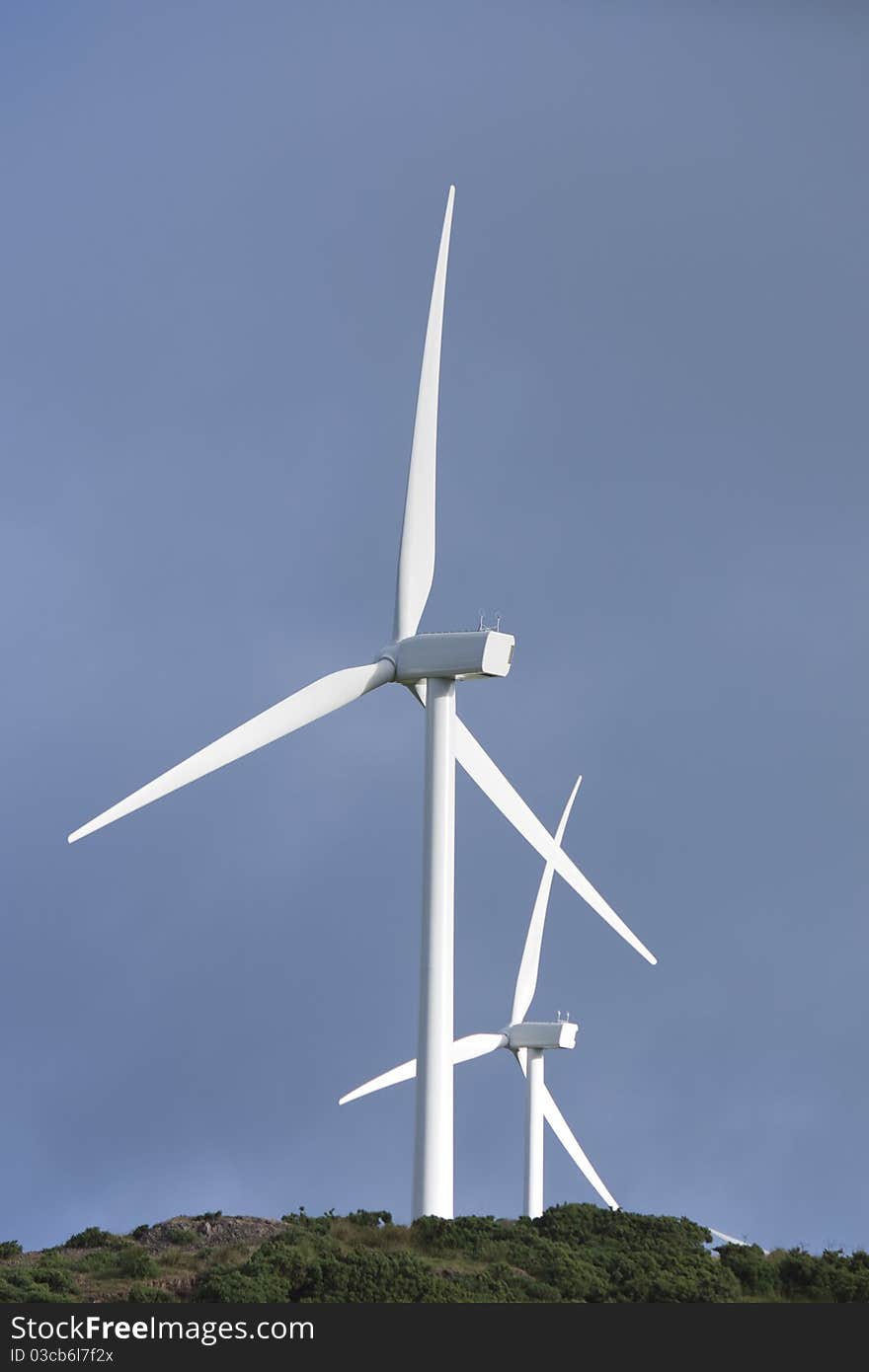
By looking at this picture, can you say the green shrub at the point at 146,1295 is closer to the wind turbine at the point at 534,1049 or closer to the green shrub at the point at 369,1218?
the green shrub at the point at 369,1218

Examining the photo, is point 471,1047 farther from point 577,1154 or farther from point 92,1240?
point 92,1240

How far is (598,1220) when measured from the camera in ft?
202

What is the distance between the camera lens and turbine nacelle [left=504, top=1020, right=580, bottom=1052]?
9356 centimetres

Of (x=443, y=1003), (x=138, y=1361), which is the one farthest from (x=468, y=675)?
(x=138, y=1361)

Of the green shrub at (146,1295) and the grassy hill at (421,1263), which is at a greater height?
the grassy hill at (421,1263)

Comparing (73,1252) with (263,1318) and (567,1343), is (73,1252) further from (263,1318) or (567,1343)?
(567,1343)

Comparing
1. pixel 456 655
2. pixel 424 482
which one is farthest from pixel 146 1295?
pixel 424 482

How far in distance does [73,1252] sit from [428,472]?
2846cm

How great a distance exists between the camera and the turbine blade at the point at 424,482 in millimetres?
61031

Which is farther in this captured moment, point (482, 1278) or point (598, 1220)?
point (598, 1220)

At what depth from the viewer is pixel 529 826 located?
63250mm

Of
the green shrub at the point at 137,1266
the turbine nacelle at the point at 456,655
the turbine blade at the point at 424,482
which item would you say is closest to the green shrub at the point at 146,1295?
the green shrub at the point at 137,1266

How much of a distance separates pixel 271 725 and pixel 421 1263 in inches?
684

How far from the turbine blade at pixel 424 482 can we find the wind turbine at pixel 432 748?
3 cm
